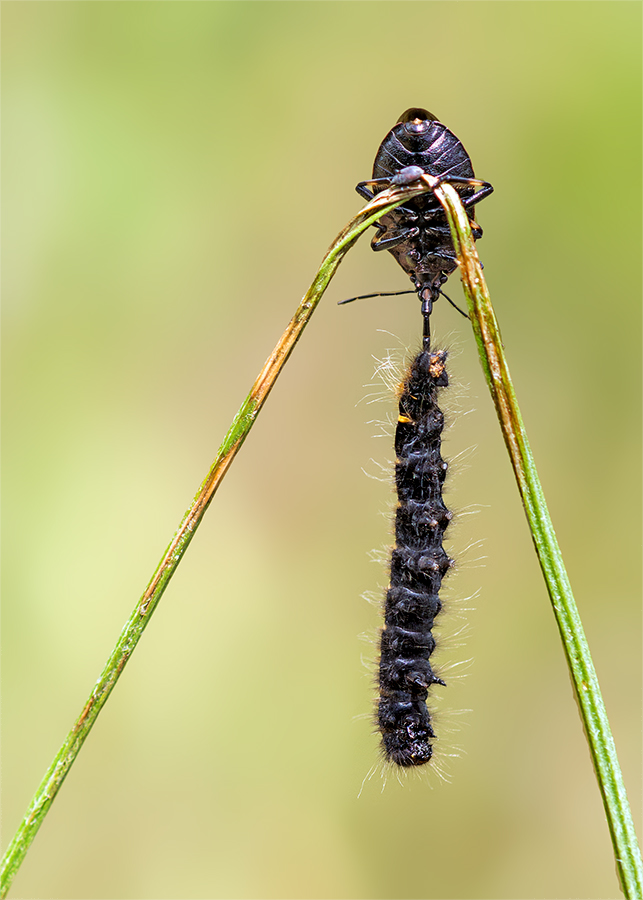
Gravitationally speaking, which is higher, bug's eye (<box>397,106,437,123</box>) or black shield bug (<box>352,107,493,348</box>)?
bug's eye (<box>397,106,437,123</box>)

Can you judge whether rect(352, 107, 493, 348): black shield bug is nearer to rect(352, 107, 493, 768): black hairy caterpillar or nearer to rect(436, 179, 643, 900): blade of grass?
rect(352, 107, 493, 768): black hairy caterpillar

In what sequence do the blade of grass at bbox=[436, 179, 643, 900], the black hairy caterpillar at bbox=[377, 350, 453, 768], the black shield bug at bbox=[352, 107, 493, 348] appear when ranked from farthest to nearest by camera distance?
1. the black hairy caterpillar at bbox=[377, 350, 453, 768]
2. the black shield bug at bbox=[352, 107, 493, 348]
3. the blade of grass at bbox=[436, 179, 643, 900]

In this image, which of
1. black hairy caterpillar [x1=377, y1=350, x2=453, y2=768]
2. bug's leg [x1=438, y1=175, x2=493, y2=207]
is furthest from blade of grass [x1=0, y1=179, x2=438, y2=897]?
black hairy caterpillar [x1=377, y1=350, x2=453, y2=768]

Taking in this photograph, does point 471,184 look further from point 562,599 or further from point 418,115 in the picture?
point 562,599

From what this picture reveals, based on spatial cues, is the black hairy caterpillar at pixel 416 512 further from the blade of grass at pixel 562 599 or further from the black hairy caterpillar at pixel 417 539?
the blade of grass at pixel 562 599

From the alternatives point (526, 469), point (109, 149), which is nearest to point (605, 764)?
point (526, 469)

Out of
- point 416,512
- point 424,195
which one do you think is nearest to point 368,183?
point 424,195
